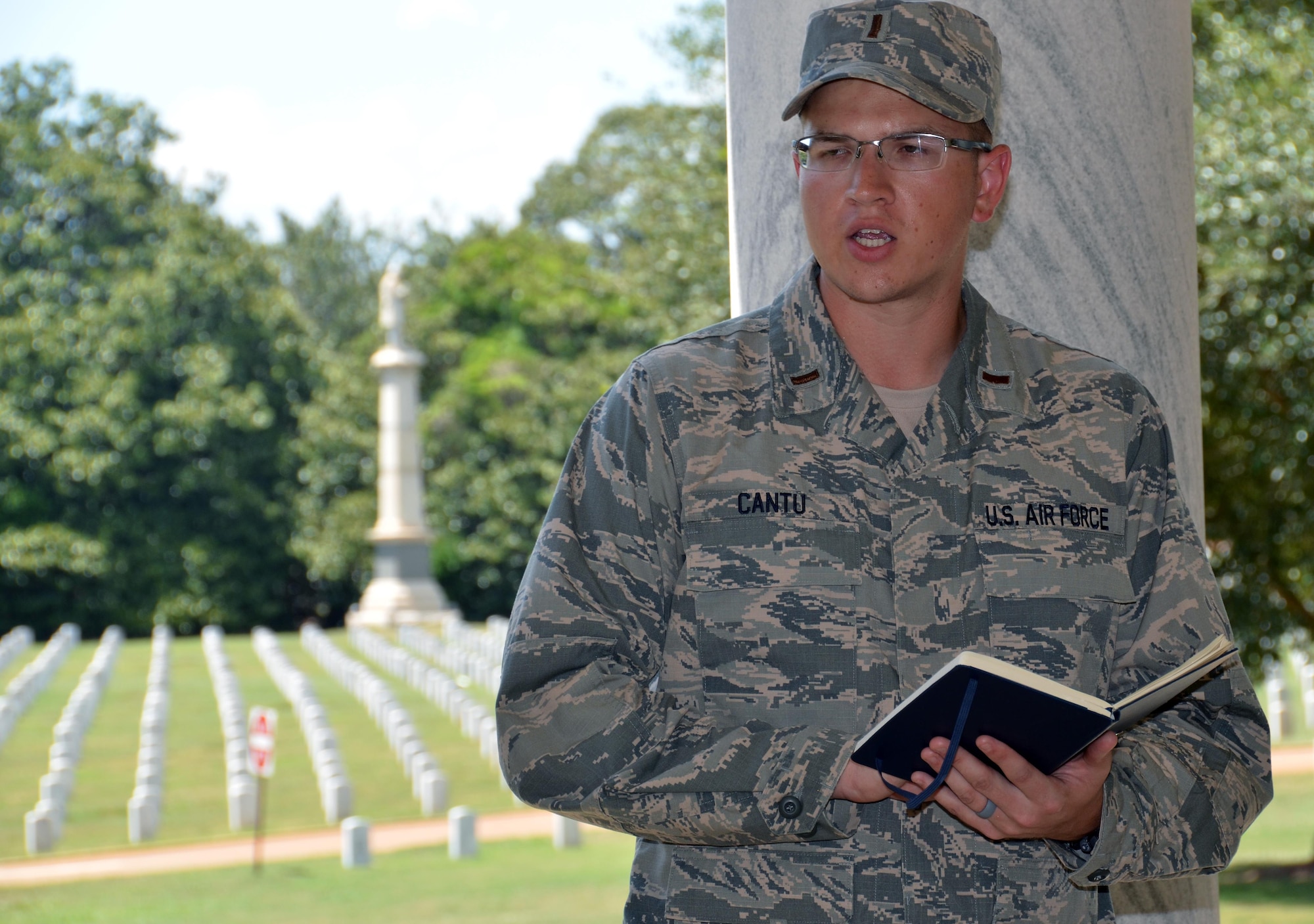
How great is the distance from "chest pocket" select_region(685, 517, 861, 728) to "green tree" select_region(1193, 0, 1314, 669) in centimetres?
769

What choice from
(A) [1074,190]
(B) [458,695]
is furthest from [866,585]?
(B) [458,695]

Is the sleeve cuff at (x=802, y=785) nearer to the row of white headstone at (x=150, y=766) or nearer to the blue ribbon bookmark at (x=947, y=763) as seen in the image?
the blue ribbon bookmark at (x=947, y=763)

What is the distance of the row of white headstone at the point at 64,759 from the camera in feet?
44.7

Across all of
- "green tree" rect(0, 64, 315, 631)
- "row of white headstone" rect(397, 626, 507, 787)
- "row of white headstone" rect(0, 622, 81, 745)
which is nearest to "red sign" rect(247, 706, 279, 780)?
"row of white headstone" rect(397, 626, 507, 787)

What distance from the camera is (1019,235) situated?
2.99 metres

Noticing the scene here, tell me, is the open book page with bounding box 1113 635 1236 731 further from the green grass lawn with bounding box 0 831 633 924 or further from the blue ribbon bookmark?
the green grass lawn with bounding box 0 831 633 924

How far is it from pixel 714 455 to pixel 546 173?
5365cm

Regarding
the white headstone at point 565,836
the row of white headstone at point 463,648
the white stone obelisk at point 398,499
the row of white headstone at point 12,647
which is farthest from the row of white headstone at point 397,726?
the white stone obelisk at point 398,499

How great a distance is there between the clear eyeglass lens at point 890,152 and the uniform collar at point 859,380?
0.63 ft

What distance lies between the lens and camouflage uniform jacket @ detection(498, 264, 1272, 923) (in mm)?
1988

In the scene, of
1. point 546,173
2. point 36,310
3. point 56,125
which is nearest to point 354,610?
point 36,310

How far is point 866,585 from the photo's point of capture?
215cm

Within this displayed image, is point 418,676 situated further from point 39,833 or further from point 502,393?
point 502,393

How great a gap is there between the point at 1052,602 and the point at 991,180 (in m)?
0.69
